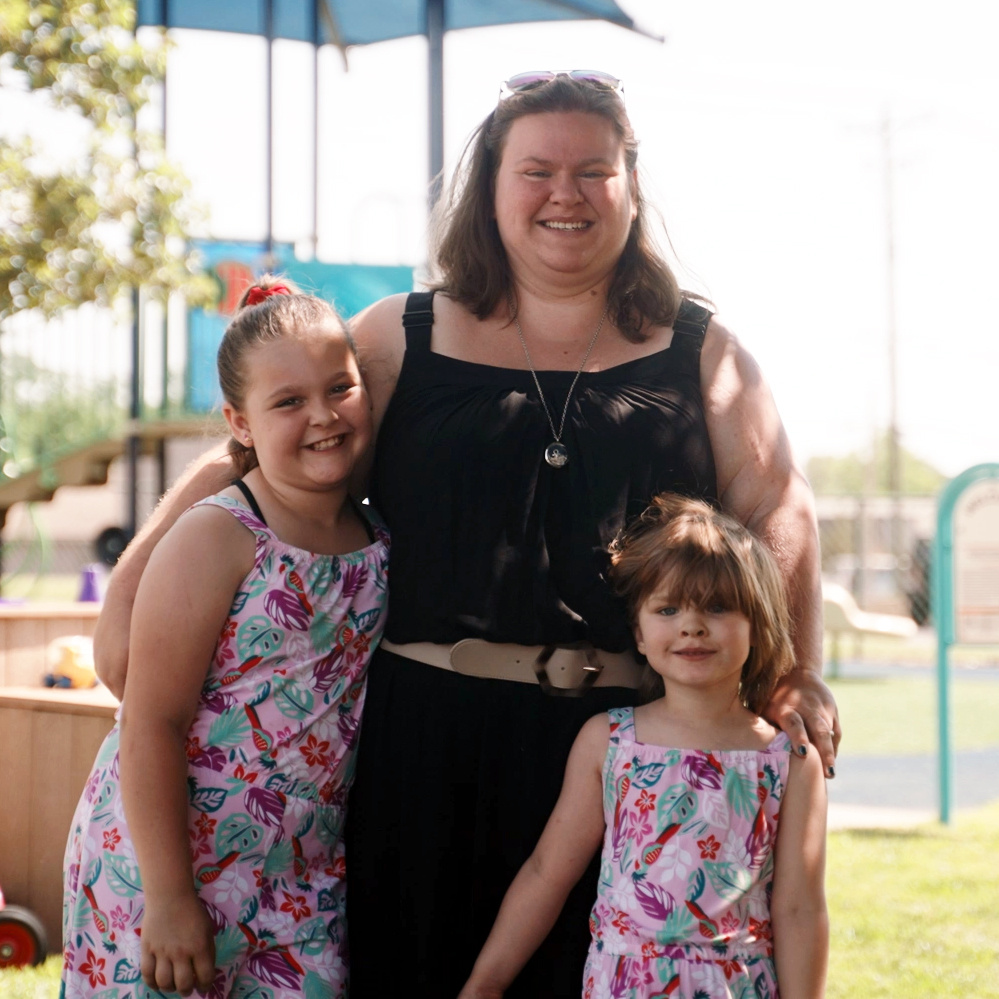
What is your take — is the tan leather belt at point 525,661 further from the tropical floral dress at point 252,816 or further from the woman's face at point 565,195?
the woman's face at point 565,195

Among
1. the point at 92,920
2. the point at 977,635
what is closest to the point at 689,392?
the point at 92,920

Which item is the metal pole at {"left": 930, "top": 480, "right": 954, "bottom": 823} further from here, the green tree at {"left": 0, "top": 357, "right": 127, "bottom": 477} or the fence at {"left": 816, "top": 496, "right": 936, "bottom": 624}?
the fence at {"left": 816, "top": 496, "right": 936, "bottom": 624}

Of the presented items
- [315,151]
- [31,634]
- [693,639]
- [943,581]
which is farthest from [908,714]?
[693,639]

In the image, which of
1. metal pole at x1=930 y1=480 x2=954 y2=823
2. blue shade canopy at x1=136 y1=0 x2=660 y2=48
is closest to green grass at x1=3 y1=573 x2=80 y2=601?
blue shade canopy at x1=136 y1=0 x2=660 y2=48

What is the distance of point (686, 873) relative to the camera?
2027mm

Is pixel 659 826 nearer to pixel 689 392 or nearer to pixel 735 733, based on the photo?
pixel 735 733

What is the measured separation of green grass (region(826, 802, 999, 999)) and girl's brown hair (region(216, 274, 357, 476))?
2.76m

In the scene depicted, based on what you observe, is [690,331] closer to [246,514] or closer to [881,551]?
[246,514]

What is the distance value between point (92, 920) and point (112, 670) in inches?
15.6

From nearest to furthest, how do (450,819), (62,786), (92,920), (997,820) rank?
(92,920), (450,819), (62,786), (997,820)

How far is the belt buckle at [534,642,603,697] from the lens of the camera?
212 centimetres

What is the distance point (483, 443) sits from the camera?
215 centimetres

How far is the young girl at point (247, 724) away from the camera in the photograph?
1.96m

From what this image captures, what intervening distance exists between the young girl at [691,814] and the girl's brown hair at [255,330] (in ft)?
2.08
